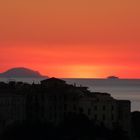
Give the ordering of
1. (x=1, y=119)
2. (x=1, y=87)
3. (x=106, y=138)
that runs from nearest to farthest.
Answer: (x=106, y=138)
(x=1, y=119)
(x=1, y=87)

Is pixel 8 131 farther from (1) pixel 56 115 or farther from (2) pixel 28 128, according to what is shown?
(1) pixel 56 115

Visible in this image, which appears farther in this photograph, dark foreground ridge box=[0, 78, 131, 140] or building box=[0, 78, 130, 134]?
building box=[0, 78, 130, 134]

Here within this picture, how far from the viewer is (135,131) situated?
86.2 m

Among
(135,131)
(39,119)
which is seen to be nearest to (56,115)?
(39,119)

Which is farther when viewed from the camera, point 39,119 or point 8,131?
point 39,119

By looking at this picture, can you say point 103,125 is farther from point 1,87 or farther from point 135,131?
point 1,87

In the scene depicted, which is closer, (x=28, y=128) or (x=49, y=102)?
(x=28, y=128)

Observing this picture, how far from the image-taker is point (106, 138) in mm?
75562

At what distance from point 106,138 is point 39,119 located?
1000 cm

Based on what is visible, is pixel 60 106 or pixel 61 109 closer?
pixel 61 109

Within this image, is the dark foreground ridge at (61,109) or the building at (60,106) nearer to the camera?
the dark foreground ridge at (61,109)

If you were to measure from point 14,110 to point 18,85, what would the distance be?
11.2 m

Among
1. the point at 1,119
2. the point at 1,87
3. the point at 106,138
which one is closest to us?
the point at 106,138

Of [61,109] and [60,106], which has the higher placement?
[60,106]
